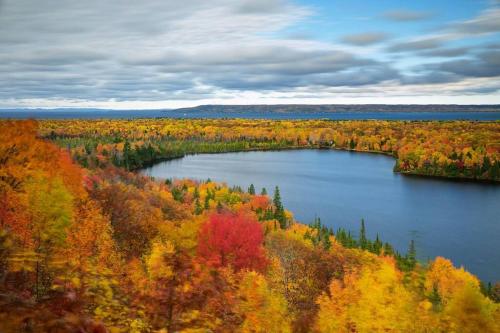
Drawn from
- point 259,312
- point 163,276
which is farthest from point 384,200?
point 163,276

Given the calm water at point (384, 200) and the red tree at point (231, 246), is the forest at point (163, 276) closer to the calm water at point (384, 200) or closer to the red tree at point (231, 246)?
the red tree at point (231, 246)

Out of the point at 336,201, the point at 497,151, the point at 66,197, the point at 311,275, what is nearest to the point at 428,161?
the point at 497,151

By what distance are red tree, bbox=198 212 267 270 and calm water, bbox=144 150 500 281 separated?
32.4 meters

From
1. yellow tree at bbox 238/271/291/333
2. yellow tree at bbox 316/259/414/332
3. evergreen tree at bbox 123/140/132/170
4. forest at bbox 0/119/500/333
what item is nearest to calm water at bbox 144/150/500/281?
evergreen tree at bbox 123/140/132/170

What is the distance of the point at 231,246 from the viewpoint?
35062mm

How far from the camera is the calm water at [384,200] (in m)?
66.0

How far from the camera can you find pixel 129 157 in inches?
5659

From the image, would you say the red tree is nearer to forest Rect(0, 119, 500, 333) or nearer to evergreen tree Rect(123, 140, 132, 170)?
forest Rect(0, 119, 500, 333)

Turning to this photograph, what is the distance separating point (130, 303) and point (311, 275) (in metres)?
25.2

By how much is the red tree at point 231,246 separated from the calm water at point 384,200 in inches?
1276

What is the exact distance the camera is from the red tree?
32469 mm

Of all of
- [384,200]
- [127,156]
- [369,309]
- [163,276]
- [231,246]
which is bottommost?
[384,200]

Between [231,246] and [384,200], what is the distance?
234 ft

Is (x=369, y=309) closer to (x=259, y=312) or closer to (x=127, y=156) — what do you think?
(x=259, y=312)
